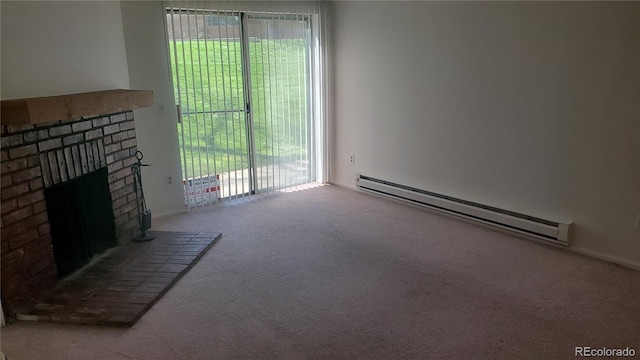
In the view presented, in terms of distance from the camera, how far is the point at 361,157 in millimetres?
5133

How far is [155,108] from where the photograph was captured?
421 cm

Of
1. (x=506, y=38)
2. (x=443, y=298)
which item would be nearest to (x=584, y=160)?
(x=506, y=38)

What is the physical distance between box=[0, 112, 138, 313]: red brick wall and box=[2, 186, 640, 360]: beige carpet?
0.30 metres

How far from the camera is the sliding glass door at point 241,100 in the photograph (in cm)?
430

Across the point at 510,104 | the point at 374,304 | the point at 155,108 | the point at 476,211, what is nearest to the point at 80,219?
the point at 155,108

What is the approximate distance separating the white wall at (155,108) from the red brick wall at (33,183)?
79cm

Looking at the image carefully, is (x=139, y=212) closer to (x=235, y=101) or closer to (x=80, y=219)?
(x=80, y=219)

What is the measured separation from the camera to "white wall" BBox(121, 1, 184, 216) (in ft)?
13.0

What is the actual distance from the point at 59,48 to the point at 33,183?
0.95 metres

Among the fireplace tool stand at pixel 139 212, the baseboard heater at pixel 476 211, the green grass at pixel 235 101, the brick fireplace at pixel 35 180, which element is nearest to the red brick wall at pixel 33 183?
the brick fireplace at pixel 35 180

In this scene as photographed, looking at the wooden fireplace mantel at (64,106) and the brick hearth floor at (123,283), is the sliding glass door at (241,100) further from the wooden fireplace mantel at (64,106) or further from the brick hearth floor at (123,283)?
the brick hearth floor at (123,283)

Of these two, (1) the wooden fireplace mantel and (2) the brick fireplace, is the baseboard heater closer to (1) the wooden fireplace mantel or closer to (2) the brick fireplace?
(1) the wooden fireplace mantel

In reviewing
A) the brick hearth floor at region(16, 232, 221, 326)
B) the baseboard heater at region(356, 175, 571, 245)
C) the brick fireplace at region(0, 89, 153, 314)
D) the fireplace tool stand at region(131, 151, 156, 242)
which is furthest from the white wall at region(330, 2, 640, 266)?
the brick fireplace at region(0, 89, 153, 314)

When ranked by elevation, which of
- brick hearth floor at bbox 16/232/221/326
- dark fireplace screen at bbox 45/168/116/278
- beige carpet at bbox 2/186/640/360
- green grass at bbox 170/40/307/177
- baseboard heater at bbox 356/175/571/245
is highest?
green grass at bbox 170/40/307/177
